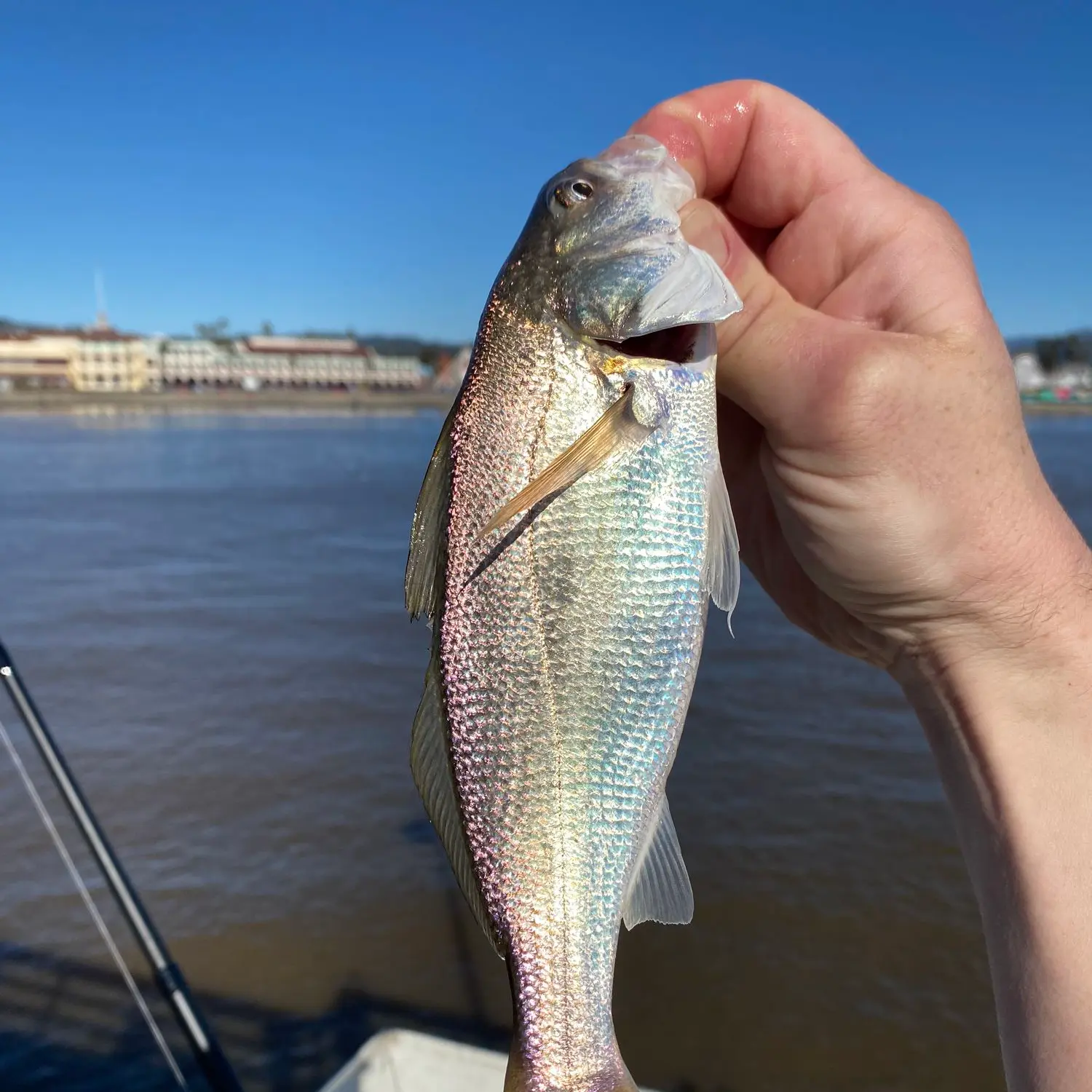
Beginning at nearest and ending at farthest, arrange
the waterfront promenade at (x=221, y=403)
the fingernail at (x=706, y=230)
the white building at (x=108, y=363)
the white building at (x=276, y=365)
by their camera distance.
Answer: the fingernail at (x=706, y=230)
the waterfront promenade at (x=221, y=403)
the white building at (x=108, y=363)
the white building at (x=276, y=365)

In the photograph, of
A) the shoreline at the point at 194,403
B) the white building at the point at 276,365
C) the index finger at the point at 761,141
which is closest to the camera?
the index finger at the point at 761,141

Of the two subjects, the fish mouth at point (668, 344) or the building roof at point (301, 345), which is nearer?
the fish mouth at point (668, 344)

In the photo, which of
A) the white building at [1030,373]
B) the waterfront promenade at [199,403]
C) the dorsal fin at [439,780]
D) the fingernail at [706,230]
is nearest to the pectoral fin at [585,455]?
the dorsal fin at [439,780]

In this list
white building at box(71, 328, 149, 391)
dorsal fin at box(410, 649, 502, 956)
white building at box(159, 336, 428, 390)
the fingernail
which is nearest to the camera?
dorsal fin at box(410, 649, 502, 956)

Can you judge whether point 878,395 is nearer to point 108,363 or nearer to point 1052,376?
point 108,363

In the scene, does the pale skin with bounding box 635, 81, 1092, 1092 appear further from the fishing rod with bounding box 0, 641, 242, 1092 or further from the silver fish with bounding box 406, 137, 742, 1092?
the fishing rod with bounding box 0, 641, 242, 1092

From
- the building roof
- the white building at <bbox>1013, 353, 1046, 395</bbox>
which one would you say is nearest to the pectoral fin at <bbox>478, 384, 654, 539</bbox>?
the building roof

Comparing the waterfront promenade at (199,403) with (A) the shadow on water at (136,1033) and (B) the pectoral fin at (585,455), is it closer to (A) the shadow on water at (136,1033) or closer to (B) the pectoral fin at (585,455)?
(A) the shadow on water at (136,1033)

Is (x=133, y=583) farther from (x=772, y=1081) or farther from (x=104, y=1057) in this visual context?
(x=772, y=1081)
